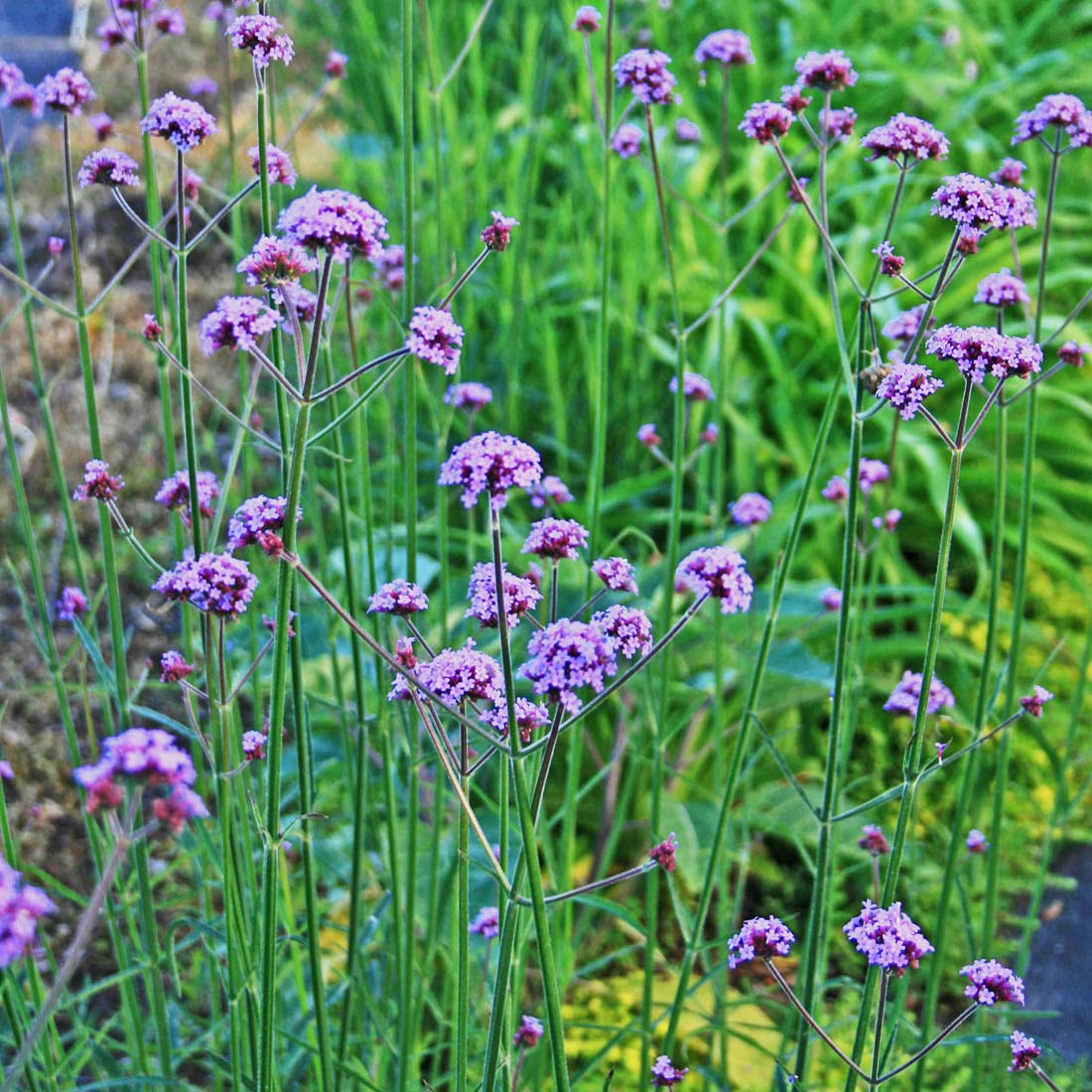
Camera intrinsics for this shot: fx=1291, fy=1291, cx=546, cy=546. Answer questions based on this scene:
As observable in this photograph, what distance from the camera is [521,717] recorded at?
1.19 m

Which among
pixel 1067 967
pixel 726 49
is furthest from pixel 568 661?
pixel 1067 967

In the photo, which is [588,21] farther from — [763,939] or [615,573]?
[763,939]

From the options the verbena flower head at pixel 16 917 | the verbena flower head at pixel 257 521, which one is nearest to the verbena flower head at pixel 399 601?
the verbena flower head at pixel 257 521

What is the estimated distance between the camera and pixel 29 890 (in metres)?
0.84

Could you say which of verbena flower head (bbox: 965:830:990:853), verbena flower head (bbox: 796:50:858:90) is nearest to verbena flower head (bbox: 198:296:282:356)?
verbena flower head (bbox: 796:50:858:90)

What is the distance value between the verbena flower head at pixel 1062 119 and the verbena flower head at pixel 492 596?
0.98 m

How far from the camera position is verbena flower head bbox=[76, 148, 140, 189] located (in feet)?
4.82

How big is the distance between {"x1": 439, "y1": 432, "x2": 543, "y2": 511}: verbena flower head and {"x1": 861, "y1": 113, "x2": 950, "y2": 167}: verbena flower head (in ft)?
2.26

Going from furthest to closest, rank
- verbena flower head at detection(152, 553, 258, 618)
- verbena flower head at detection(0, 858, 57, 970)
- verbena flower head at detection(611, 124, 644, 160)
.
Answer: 1. verbena flower head at detection(611, 124, 644, 160)
2. verbena flower head at detection(152, 553, 258, 618)
3. verbena flower head at detection(0, 858, 57, 970)

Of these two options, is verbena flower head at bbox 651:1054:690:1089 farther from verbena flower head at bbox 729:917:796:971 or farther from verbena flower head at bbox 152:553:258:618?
verbena flower head at bbox 152:553:258:618

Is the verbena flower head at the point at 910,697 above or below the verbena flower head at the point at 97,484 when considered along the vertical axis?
below

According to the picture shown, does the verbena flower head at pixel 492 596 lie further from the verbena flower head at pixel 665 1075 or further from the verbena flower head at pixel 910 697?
the verbena flower head at pixel 910 697

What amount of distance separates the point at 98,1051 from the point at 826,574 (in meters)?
2.40

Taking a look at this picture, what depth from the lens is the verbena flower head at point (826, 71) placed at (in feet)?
5.31
